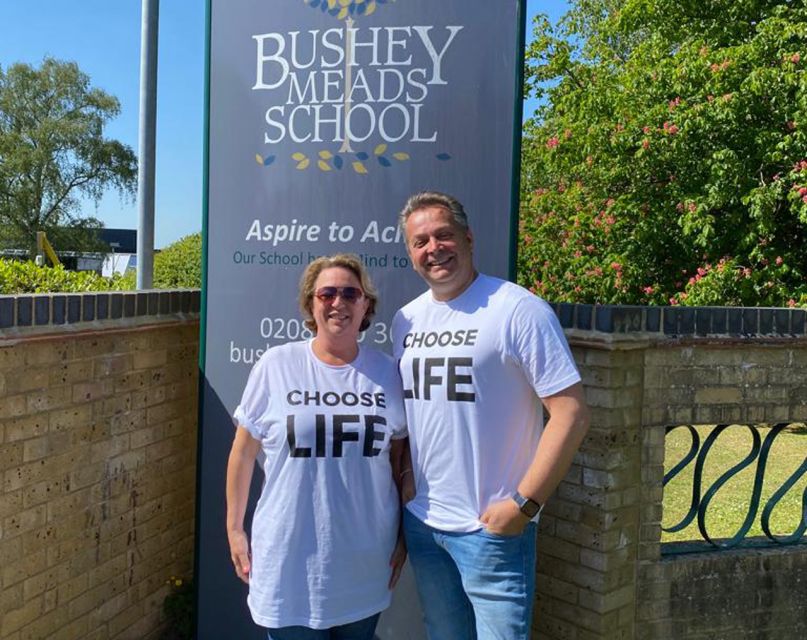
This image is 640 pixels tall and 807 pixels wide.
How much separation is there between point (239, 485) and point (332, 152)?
1543 mm

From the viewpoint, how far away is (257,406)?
229 cm

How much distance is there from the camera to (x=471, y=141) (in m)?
3.23

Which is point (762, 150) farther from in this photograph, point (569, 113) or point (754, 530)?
point (754, 530)

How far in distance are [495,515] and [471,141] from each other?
1.64m

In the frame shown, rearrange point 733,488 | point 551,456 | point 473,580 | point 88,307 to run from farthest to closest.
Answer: point 733,488 → point 88,307 → point 473,580 → point 551,456

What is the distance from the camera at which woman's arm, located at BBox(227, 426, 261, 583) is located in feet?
7.66

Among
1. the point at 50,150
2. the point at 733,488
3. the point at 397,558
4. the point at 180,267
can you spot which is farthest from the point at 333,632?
the point at 50,150

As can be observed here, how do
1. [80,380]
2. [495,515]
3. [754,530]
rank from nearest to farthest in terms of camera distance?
[495,515]
[80,380]
[754,530]

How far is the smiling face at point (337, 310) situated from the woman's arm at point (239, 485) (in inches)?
15.3

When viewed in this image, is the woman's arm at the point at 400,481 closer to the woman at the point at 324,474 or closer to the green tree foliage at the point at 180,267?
the woman at the point at 324,474

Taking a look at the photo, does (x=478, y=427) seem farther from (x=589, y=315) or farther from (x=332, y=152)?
(x=332, y=152)

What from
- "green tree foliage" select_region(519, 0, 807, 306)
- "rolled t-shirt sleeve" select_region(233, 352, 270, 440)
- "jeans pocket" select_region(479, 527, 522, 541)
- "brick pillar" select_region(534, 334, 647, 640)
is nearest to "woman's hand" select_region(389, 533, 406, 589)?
"jeans pocket" select_region(479, 527, 522, 541)

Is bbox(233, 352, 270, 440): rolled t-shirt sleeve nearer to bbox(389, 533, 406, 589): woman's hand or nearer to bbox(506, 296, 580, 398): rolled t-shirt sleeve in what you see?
bbox(389, 533, 406, 589): woman's hand

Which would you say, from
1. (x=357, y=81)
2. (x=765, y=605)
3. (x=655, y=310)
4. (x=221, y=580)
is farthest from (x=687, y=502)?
(x=357, y=81)
